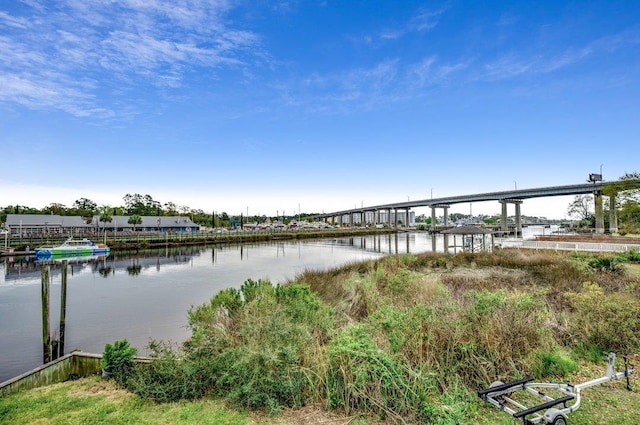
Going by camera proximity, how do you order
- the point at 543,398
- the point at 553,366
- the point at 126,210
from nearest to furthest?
the point at 543,398, the point at 553,366, the point at 126,210

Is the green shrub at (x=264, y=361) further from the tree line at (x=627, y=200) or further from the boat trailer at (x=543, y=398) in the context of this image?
the tree line at (x=627, y=200)

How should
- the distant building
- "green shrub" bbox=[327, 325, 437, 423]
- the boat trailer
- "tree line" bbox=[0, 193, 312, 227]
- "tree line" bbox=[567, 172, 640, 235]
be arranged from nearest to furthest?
1. the boat trailer
2. "green shrub" bbox=[327, 325, 437, 423]
3. "tree line" bbox=[567, 172, 640, 235]
4. the distant building
5. "tree line" bbox=[0, 193, 312, 227]

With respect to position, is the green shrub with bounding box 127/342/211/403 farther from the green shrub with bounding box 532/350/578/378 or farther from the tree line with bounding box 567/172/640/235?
the tree line with bounding box 567/172/640/235

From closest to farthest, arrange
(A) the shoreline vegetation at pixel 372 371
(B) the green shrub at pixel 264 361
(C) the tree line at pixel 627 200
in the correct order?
(A) the shoreline vegetation at pixel 372 371
(B) the green shrub at pixel 264 361
(C) the tree line at pixel 627 200

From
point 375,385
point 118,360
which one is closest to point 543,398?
point 375,385

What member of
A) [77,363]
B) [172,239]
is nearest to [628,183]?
[77,363]

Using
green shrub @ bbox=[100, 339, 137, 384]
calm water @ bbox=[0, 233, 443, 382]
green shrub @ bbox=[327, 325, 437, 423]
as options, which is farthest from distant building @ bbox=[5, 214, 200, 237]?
green shrub @ bbox=[327, 325, 437, 423]

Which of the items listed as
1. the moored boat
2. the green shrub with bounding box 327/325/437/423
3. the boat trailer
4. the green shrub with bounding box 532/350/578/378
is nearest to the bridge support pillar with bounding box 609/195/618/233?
the green shrub with bounding box 532/350/578/378

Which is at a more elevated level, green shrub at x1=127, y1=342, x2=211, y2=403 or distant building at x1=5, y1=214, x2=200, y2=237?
distant building at x1=5, y1=214, x2=200, y2=237

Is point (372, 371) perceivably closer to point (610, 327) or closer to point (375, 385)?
point (375, 385)

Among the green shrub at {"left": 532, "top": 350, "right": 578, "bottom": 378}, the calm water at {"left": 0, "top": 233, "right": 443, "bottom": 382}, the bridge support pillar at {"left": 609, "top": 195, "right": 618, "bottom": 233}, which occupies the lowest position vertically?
the calm water at {"left": 0, "top": 233, "right": 443, "bottom": 382}

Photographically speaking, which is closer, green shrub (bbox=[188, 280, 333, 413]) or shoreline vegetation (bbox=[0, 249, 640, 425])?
shoreline vegetation (bbox=[0, 249, 640, 425])

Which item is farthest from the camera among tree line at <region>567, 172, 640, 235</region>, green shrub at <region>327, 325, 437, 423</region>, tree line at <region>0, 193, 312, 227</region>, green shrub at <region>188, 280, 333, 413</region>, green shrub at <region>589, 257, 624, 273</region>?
tree line at <region>0, 193, 312, 227</region>

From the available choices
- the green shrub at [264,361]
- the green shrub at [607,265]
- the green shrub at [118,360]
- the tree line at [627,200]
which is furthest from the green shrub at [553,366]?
the tree line at [627,200]
